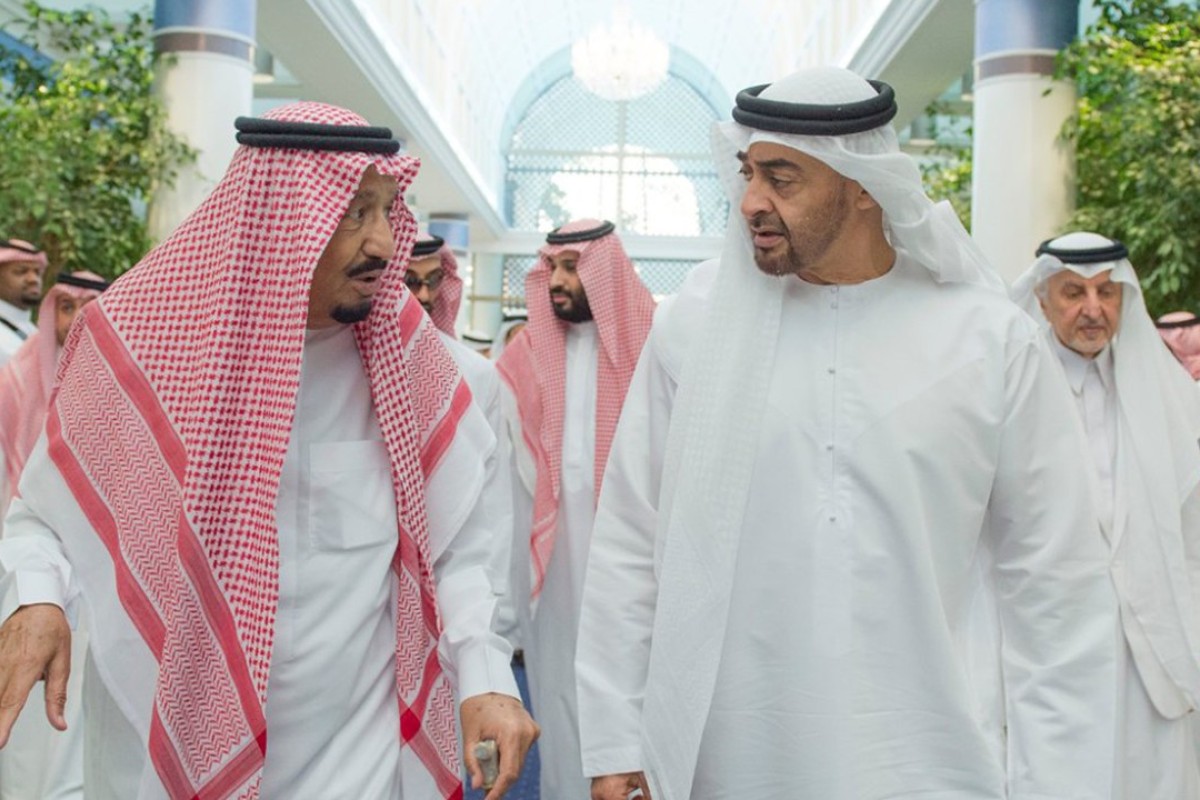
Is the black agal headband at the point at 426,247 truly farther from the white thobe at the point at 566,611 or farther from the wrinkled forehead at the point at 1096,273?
the wrinkled forehead at the point at 1096,273

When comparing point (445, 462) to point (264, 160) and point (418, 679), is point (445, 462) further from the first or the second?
point (264, 160)

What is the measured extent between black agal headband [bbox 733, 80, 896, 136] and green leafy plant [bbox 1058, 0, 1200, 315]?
5034mm

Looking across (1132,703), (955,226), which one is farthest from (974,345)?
(1132,703)

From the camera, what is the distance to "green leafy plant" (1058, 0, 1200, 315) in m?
7.16

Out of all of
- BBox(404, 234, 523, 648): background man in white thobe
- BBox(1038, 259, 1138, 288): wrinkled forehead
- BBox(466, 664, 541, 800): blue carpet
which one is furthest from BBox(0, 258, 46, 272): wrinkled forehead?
BBox(1038, 259, 1138, 288): wrinkled forehead

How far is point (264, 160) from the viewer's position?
2291 millimetres

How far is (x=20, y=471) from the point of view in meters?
4.86

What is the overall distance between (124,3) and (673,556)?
11.4 metres

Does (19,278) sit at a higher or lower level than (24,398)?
higher

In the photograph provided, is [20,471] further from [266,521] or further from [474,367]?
[266,521]

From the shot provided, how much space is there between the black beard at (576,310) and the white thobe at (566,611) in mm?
250

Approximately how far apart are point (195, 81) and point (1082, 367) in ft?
19.2

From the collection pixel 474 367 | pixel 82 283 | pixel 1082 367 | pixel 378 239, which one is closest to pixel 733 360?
pixel 378 239

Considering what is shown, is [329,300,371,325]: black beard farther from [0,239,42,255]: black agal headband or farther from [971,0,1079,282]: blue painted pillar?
[971,0,1079,282]: blue painted pillar
